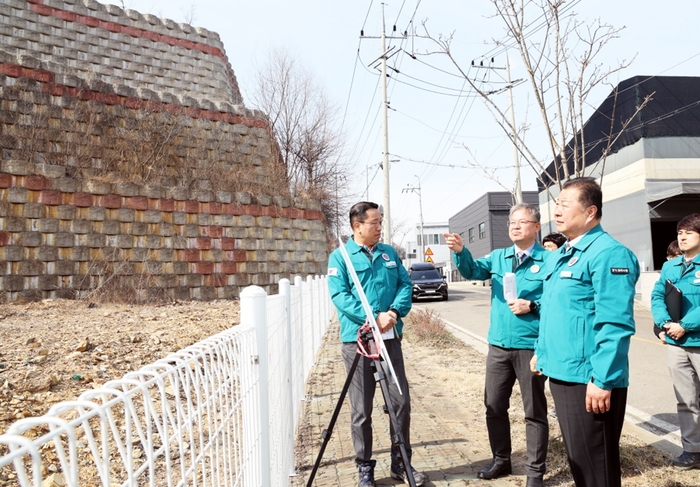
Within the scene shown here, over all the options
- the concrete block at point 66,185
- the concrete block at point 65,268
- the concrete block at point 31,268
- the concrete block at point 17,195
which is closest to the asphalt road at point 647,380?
the concrete block at point 65,268

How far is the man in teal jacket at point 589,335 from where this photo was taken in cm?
284

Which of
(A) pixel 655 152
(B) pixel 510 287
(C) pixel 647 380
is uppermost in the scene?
(A) pixel 655 152

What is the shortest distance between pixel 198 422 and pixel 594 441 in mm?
2082

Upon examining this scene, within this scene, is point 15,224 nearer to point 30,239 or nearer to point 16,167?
point 30,239

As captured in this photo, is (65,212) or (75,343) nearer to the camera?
(75,343)

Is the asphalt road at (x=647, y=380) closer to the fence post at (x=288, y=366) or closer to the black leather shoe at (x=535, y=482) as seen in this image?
the black leather shoe at (x=535, y=482)

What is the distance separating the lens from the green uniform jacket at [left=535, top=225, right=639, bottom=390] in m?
2.82

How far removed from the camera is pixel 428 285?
24.5 meters

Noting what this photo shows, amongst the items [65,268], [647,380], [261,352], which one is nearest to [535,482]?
[261,352]

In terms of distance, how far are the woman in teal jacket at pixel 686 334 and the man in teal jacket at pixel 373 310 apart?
2.17 metres

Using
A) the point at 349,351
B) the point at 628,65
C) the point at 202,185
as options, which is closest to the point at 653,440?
the point at 349,351

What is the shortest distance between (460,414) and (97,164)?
13.2m

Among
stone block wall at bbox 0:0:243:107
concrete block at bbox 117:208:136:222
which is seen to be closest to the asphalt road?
concrete block at bbox 117:208:136:222

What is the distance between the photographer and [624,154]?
74.9ft
